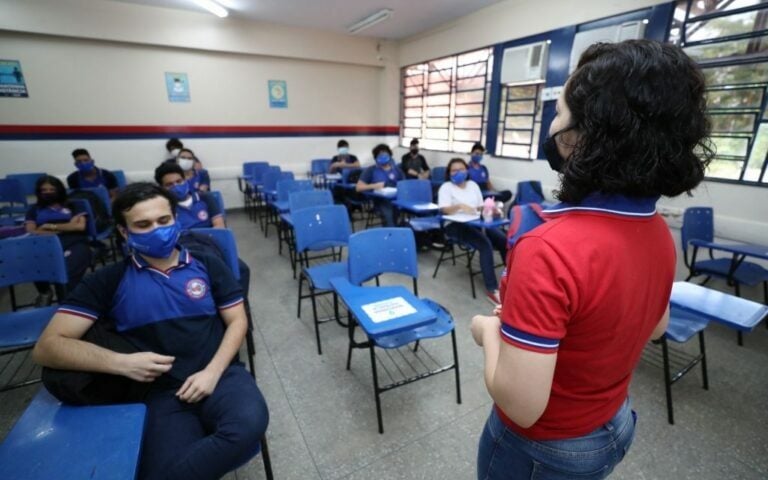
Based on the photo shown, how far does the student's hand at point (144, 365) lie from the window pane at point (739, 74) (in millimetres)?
4382

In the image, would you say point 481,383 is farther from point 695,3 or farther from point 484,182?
point 695,3

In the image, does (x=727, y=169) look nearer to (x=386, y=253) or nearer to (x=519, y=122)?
(x=519, y=122)

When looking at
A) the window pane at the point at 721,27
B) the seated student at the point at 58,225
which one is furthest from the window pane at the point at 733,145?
the seated student at the point at 58,225

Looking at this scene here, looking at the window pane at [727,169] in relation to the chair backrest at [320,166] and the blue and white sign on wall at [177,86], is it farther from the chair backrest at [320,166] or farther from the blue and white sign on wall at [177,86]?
the blue and white sign on wall at [177,86]

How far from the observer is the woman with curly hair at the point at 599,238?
55 centimetres

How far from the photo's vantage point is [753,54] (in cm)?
304

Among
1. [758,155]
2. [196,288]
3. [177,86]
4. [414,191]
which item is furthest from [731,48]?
[177,86]

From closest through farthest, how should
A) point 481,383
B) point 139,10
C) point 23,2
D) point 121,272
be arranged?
point 121,272, point 481,383, point 23,2, point 139,10

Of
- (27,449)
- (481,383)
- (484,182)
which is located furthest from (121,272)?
(484,182)

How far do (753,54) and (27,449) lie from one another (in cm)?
526

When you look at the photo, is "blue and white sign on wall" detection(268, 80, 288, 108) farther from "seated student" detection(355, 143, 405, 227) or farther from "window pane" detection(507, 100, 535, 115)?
"window pane" detection(507, 100, 535, 115)

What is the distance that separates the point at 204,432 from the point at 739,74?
4.96 metres

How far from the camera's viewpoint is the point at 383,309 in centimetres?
187

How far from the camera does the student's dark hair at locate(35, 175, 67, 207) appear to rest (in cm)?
299
